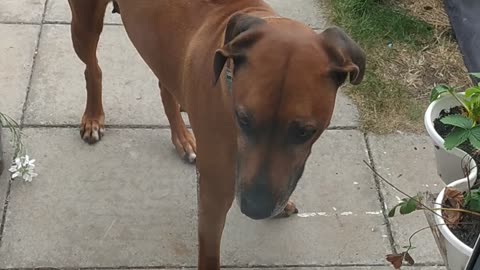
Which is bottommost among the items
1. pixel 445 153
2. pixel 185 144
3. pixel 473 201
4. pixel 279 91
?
pixel 185 144

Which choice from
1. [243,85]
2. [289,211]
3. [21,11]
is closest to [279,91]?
[243,85]

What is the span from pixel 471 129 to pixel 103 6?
157cm

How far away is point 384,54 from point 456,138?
1507mm

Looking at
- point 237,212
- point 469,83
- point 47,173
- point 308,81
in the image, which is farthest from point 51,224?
point 469,83

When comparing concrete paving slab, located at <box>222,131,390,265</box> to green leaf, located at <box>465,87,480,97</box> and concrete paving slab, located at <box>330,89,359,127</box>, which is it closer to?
concrete paving slab, located at <box>330,89,359,127</box>

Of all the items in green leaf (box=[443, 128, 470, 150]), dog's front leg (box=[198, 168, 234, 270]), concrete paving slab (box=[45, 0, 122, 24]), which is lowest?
concrete paving slab (box=[45, 0, 122, 24])

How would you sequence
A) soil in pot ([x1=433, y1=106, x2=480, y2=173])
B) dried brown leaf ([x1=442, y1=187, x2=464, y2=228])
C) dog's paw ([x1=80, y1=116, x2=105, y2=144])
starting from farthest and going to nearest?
dog's paw ([x1=80, y1=116, x2=105, y2=144]) < soil in pot ([x1=433, y1=106, x2=480, y2=173]) < dried brown leaf ([x1=442, y1=187, x2=464, y2=228])

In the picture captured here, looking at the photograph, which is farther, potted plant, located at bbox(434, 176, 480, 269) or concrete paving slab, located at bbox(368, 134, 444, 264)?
concrete paving slab, located at bbox(368, 134, 444, 264)

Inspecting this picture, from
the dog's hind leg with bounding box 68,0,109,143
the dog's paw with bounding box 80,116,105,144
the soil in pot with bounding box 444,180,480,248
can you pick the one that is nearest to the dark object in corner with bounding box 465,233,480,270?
the soil in pot with bounding box 444,180,480,248

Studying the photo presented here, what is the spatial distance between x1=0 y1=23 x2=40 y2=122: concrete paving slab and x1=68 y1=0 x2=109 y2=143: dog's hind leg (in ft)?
1.21

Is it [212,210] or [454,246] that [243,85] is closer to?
[212,210]

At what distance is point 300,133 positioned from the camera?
7.98ft

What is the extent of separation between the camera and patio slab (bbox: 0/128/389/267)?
3.52 meters

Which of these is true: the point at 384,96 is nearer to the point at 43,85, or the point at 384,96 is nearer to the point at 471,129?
the point at 471,129
